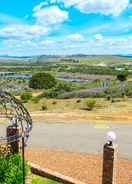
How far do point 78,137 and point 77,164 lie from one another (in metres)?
3.71

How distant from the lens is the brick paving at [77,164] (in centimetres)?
995

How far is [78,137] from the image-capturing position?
1473 cm

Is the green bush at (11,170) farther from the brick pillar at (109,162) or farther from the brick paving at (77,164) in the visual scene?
the brick paving at (77,164)

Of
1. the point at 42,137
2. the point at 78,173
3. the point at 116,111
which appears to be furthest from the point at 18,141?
the point at 116,111

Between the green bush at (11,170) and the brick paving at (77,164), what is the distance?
83.2 inches

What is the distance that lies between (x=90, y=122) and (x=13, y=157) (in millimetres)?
9320

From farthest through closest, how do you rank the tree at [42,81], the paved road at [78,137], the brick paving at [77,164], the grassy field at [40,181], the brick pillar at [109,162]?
the tree at [42,81] < the paved road at [78,137] < the brick paving at [77,164] < the grassy field at [40,181] < the brick pillar at [109,162]

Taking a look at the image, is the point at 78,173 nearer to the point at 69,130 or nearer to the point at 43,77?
Result: the point at 69,130

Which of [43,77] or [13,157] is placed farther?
[43,77]

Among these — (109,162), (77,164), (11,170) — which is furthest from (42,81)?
(109,162)

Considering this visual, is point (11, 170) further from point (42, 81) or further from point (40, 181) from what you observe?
point (42, 81)

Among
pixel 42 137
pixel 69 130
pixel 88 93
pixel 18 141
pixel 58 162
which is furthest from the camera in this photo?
pixel 88 93

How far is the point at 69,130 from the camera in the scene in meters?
16.0

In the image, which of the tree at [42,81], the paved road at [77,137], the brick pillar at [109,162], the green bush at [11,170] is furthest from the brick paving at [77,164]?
the tree at [42,81]
